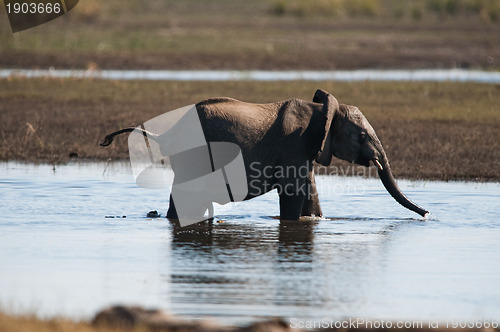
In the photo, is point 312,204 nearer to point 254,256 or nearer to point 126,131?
point 254,256

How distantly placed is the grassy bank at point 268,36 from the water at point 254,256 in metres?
18.9

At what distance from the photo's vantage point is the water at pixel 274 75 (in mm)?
27031

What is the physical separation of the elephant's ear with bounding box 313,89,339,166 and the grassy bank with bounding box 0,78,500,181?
12.9 ft

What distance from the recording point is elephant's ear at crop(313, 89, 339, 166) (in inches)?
426

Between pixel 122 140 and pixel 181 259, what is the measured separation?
28.0ft

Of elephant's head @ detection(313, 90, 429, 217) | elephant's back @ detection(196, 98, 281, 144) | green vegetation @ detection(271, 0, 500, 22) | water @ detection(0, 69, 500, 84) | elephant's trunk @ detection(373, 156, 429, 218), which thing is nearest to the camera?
elephant's back @ detection(196, 98, 281, 144)

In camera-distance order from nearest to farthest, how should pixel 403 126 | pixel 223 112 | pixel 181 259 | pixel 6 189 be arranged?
pixel 181 259 → pixel 223 112 → pixel 6 189 → pixel 403 126

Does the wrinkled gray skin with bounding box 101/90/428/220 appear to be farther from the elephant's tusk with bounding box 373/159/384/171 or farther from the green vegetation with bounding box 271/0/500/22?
the green vegetation with bounding box 271/0/500/22

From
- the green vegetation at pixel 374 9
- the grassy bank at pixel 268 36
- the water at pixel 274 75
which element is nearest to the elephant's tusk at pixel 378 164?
the water at pixel 274 75

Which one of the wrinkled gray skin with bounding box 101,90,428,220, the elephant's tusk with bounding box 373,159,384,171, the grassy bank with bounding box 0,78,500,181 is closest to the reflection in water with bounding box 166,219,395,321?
the wrinkled gray skin with bounding box 101,90,428,220

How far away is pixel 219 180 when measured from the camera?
10.8m

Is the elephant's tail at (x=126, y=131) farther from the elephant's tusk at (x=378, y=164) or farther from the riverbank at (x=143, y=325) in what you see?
the riverbank at (x=143, y=325)

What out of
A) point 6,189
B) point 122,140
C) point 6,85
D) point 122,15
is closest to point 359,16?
point 122,15

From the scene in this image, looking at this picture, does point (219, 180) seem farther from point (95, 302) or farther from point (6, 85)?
point (6, 85)
